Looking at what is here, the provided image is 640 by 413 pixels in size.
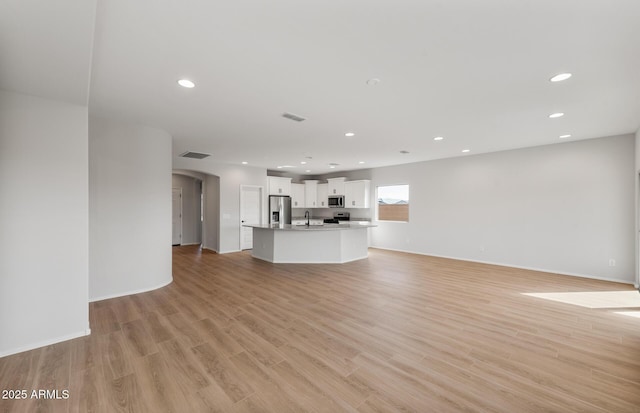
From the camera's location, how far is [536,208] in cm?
583

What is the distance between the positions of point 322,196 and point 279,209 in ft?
6.29

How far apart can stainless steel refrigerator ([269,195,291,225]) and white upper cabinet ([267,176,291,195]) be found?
213mm

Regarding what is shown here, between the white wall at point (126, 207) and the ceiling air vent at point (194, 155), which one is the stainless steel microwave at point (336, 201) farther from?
the white wall at point (126, 207)

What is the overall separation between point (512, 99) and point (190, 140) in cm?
525

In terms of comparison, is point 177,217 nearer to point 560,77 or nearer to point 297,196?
point 297,196

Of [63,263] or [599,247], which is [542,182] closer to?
[599,247]

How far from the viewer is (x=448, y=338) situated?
2816 millimetres

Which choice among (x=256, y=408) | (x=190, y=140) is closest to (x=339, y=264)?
(x=190, y=140)

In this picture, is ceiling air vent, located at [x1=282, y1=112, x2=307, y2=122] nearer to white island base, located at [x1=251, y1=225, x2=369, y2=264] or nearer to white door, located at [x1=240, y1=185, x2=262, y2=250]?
white island base, located at [x1=251, y1=225, x2=369, y2=264]

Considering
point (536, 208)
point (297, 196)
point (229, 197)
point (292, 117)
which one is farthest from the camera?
point (297, 196)

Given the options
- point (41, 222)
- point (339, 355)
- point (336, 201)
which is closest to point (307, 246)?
point (336, 201)

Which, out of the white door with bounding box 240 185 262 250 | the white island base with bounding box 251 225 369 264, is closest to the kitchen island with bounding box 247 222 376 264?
the white island base with bounding box 251 225 369 264

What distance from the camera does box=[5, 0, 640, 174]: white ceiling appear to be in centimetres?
172

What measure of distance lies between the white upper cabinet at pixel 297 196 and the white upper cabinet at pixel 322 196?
0.64 metres
